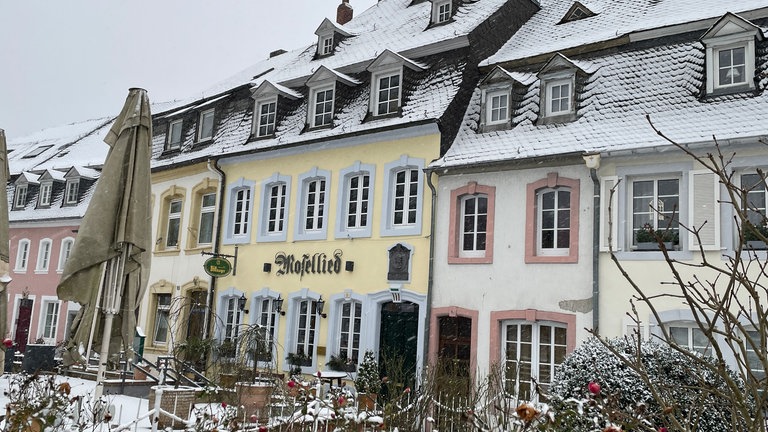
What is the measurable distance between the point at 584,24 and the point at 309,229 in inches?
319

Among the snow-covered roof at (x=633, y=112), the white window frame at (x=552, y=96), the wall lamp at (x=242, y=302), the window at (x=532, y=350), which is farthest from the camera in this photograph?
the wall lamp at (x=242, y=302)

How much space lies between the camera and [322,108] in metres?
18.4

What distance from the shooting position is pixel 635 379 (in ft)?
27.7

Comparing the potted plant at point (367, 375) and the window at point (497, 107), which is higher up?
the window at point (497, 107)

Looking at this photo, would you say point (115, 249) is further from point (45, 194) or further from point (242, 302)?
point (45, 194)

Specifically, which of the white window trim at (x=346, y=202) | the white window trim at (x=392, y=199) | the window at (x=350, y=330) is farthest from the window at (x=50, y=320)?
the white window trim at (x=392, y=199)

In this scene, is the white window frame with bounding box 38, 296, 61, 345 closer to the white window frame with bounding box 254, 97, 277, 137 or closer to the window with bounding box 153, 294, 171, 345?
the window with bounding box 153, 294, 171, 345

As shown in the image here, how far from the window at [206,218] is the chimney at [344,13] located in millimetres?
8946

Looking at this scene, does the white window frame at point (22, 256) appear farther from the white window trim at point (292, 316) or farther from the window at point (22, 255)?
the white window trim at point (292, 316)

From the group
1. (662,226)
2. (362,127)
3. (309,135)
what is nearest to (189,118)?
(309,135)

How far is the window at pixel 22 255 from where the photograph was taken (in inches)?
1141

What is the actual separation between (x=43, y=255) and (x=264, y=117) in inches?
547

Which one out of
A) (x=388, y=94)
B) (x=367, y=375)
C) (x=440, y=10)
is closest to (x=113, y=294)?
(x=367, y=375)

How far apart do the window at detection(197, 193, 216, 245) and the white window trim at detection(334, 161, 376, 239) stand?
5.01 m
